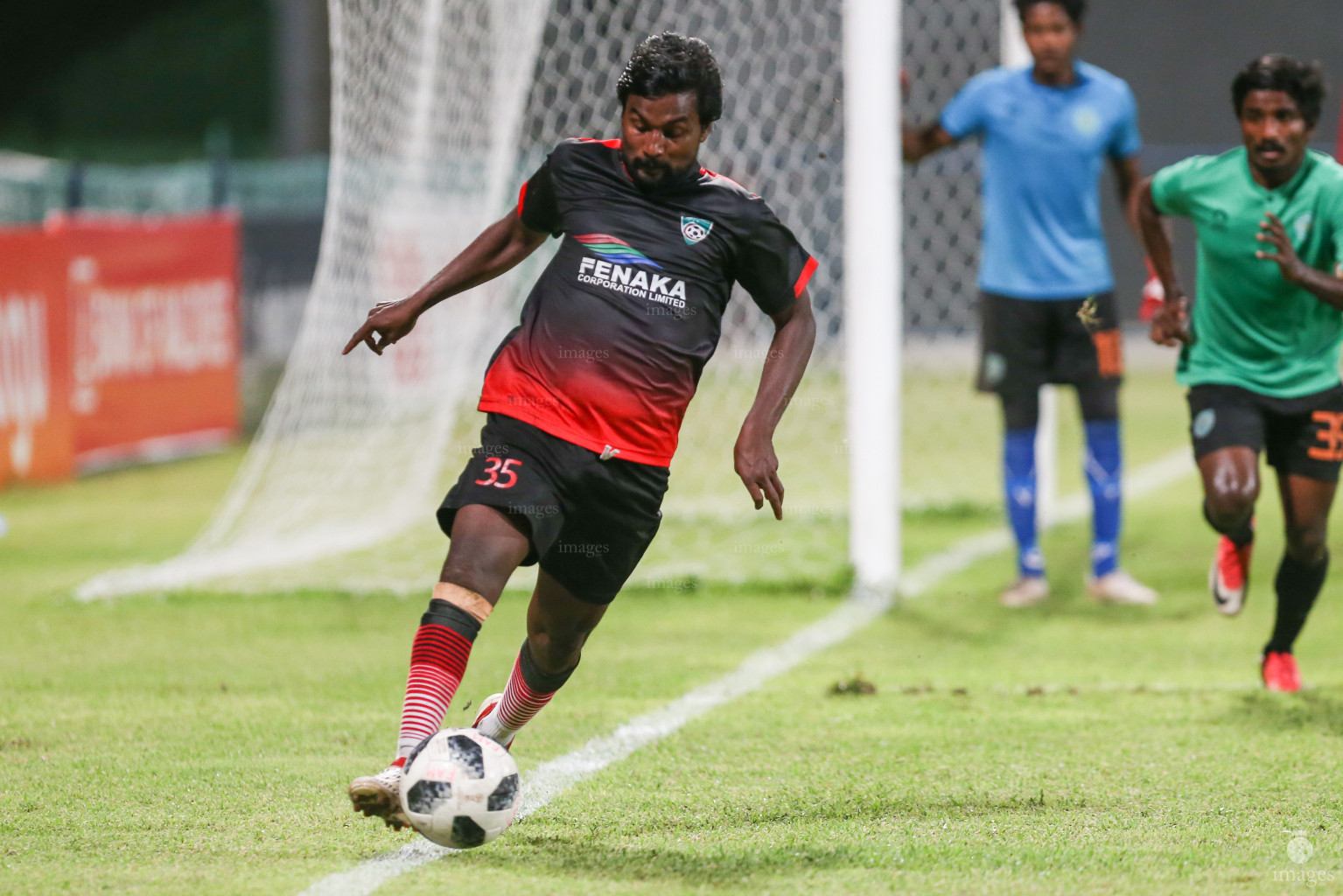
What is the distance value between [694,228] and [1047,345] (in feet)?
11.8

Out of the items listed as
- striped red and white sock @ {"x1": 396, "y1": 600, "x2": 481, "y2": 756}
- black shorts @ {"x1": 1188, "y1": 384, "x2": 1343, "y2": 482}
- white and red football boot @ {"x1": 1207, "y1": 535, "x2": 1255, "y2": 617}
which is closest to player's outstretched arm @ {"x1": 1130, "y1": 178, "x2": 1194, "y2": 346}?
black shorts @ {"x1": 1188, "y1": 384, "x2": 1343, "y2": 482}

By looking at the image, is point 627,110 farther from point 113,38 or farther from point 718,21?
point 113,38

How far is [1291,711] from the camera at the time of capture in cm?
507

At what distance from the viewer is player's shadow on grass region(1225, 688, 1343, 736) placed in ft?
16.1

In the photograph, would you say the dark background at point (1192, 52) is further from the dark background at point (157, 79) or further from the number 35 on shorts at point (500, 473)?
the number 35 on shorts at point (500, 473)

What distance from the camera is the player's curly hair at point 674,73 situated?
382cm

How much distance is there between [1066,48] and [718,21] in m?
2.10

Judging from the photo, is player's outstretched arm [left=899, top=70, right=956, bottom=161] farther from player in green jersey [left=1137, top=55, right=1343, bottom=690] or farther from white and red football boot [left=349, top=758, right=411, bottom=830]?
white and red football boot [left=349, top=758, right=411, bottom=830]

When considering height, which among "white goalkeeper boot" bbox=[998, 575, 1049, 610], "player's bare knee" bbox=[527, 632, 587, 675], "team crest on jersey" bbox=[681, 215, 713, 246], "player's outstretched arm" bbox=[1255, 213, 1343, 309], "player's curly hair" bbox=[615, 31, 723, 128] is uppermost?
"player's curly hair" bbox=[615, 31, 723, 128]

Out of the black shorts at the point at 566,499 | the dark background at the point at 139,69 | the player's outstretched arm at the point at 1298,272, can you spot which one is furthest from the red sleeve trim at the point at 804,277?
the dark background at the point at 139,69

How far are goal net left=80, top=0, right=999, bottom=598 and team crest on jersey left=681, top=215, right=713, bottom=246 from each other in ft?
10.3

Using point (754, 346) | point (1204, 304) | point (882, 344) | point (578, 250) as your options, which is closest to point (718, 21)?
point (754, 346)

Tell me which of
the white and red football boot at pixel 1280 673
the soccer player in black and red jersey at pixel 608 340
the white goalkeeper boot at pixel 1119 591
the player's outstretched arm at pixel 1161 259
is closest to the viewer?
the soccer player in black and red jersey at pixel 608 340

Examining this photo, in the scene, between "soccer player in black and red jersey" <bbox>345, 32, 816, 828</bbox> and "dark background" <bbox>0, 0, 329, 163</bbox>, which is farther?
"dark background" <bbox>0, 0, 329, 163</bbox>
